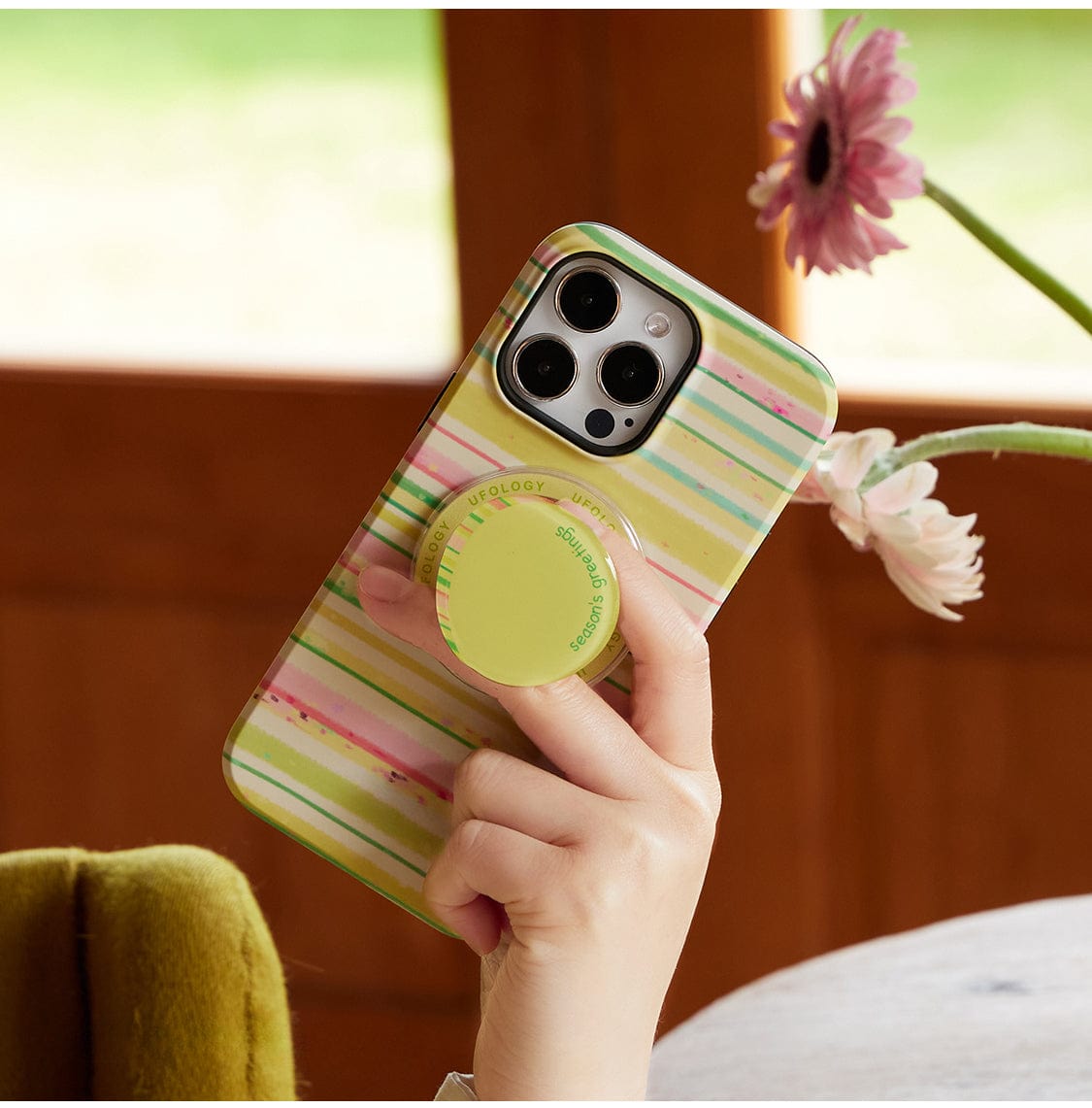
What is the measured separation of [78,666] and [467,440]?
4.02 feet

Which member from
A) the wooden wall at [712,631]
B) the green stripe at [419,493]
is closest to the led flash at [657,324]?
the green stripe at [419,493]

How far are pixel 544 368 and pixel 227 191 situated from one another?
1100 mm

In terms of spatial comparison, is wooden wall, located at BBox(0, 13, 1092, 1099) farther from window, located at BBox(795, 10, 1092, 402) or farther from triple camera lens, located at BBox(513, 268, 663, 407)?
triple camera lens, located at BBox(513, 268, 663, 407)

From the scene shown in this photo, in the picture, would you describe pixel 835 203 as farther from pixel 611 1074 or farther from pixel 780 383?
pixel 611 1074

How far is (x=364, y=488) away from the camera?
57.1 inches

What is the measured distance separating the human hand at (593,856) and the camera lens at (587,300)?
10 cm

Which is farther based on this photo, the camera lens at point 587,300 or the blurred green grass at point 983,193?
the blurred green grass at point 983,193

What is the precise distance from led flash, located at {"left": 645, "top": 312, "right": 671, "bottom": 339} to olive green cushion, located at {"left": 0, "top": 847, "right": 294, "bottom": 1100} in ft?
0.89

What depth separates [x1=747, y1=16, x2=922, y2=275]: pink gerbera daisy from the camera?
1.71 ft

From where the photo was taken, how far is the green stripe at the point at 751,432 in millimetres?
494

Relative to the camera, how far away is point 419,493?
0.49m

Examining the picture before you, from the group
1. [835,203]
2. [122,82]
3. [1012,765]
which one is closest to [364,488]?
[122,82]

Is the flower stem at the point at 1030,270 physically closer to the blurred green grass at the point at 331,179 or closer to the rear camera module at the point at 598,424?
the rear camera module at the point at 598,424

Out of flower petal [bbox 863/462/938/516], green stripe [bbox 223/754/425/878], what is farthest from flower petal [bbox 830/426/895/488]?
green stripe [bbox 223/754/425/878]
